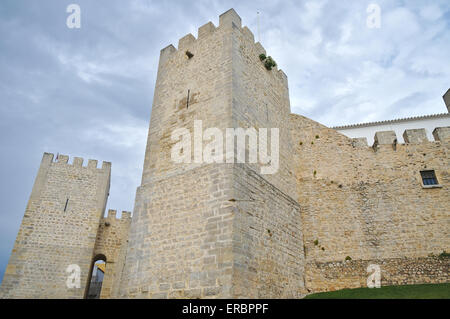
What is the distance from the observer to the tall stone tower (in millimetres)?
6422

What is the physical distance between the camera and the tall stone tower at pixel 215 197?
6422mm

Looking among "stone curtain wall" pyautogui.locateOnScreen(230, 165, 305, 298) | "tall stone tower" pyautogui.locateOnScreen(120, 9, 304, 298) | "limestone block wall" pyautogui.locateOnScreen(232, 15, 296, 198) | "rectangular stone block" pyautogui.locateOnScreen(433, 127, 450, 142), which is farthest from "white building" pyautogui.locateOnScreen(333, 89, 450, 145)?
"stone curtain wall" pyautogui.locateOnScreen(230, 165, 305, 298)

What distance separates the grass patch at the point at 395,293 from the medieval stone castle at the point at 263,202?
39cm

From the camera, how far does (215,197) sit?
687 cm

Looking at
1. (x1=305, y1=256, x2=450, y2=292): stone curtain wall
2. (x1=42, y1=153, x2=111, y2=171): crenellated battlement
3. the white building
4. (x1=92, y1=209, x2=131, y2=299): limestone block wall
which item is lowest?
(x1=305, y1=256, x2=450, y2=292): stone curtain wall

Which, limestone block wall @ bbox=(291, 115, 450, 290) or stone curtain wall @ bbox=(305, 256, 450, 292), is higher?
limestone block wall @ bbox=(291, 115, 450, 290)

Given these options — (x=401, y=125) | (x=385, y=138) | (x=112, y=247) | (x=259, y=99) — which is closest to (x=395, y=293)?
(x=385, y=138)

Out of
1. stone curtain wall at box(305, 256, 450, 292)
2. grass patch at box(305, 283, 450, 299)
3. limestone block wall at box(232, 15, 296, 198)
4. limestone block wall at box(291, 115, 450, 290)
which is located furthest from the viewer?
limestone block wall at box(291, 115, 450, 290)

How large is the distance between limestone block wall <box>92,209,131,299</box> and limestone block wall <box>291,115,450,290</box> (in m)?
10.0

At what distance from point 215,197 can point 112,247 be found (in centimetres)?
1112

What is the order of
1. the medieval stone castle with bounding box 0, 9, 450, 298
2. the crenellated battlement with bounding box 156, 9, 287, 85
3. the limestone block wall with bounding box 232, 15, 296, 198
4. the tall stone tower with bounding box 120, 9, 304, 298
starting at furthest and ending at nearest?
1. the crenellated battlement with bounding box 156, 9, 287, 85
2. the limestone block wall with bounding box 232, 15, 296, 198
3. the medieval stone castle with bounding box 0, 9, 450, 298
4. the tall stone tower with bounding box 120, 9, 304, 298

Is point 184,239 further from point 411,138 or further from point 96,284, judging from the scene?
point 96,284
